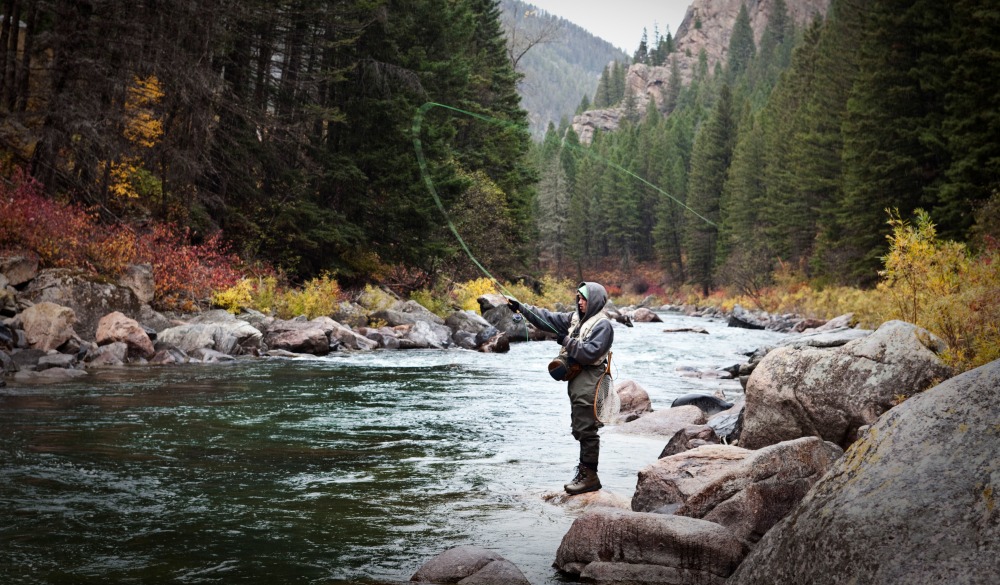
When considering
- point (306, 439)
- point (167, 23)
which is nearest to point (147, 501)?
point (306, 439)

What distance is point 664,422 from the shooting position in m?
10.3

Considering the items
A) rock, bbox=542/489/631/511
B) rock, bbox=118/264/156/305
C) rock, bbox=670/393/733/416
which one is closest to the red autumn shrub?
rock, bbox=118/264/156/305

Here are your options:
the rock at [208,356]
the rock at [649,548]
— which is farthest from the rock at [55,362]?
the rock at [649,548]

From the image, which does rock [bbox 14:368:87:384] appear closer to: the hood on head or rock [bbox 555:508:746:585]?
the hood on head

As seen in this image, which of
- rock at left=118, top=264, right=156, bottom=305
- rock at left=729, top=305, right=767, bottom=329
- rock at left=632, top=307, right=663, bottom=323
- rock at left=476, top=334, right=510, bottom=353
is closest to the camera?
rock at left=118, top=264, right=156, bottom=305

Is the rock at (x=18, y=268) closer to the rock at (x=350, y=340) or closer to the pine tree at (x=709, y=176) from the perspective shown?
the rock at (x=350, y=340)

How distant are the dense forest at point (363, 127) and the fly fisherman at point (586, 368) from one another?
926 cm

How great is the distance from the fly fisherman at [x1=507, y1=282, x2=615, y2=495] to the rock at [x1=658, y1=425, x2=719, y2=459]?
1552 millimetres

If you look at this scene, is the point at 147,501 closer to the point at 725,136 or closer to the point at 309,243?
the point at 309,243

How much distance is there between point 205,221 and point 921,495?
2059cm

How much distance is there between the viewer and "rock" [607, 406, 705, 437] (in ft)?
33.1

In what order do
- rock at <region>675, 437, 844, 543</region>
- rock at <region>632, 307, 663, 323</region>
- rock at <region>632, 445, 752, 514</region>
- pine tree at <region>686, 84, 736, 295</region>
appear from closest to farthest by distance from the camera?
rock at <region>675, 437, 844, 543</region>
rock at <region>632, 445, 752, 514</region>
rock at <region>632, 307, 663, 323</region>
pine tree at <region>686, 84, 736, 295</region>

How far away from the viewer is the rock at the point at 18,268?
14531 millimetres

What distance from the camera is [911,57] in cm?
2873
